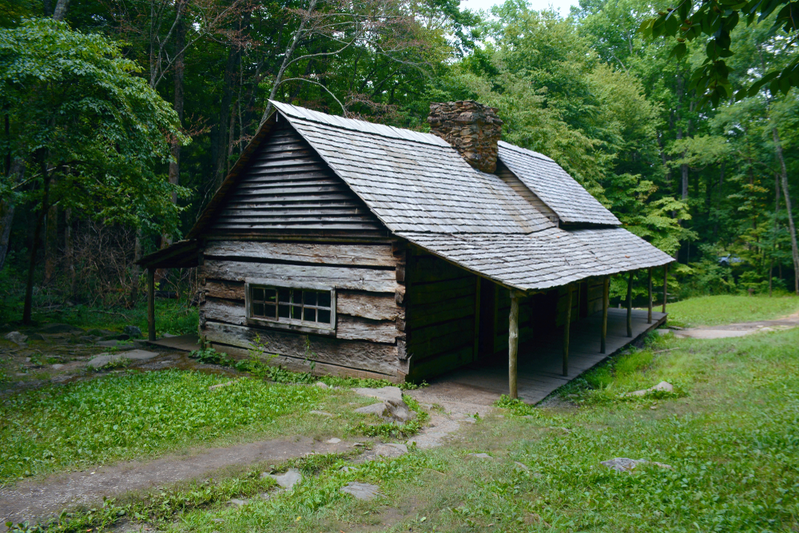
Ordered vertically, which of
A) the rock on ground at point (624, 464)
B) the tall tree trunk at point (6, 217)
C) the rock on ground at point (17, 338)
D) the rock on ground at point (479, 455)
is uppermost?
the tall tree trunk at point (6, 217)

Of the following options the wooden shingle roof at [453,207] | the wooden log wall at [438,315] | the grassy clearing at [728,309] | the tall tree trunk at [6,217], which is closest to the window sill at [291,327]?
the wooden log wall at [438,315]

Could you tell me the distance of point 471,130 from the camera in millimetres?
14938

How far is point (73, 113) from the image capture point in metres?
11.9

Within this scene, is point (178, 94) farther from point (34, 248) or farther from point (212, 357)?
point (212, 357)

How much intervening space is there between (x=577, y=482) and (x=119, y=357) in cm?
1053

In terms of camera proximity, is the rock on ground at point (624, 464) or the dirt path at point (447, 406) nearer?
the rock on ground at point (624, 464)

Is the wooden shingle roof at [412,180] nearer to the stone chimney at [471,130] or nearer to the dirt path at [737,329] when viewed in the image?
the stone chimney at [471,130]

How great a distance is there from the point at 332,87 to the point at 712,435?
2555 cm

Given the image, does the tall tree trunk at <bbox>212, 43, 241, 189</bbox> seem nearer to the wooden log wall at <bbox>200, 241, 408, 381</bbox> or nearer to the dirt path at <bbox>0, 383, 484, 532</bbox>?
the wooden log wall at <bbox>200, 241, 408, 381</bbox>

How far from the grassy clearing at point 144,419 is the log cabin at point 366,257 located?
71.9 inches

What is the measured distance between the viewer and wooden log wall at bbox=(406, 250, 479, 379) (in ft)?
31.7

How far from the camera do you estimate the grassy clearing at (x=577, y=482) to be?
4168mm

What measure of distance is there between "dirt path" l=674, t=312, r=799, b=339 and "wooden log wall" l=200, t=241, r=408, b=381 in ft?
38.7

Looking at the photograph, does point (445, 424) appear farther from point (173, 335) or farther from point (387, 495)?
point (173, 335)
